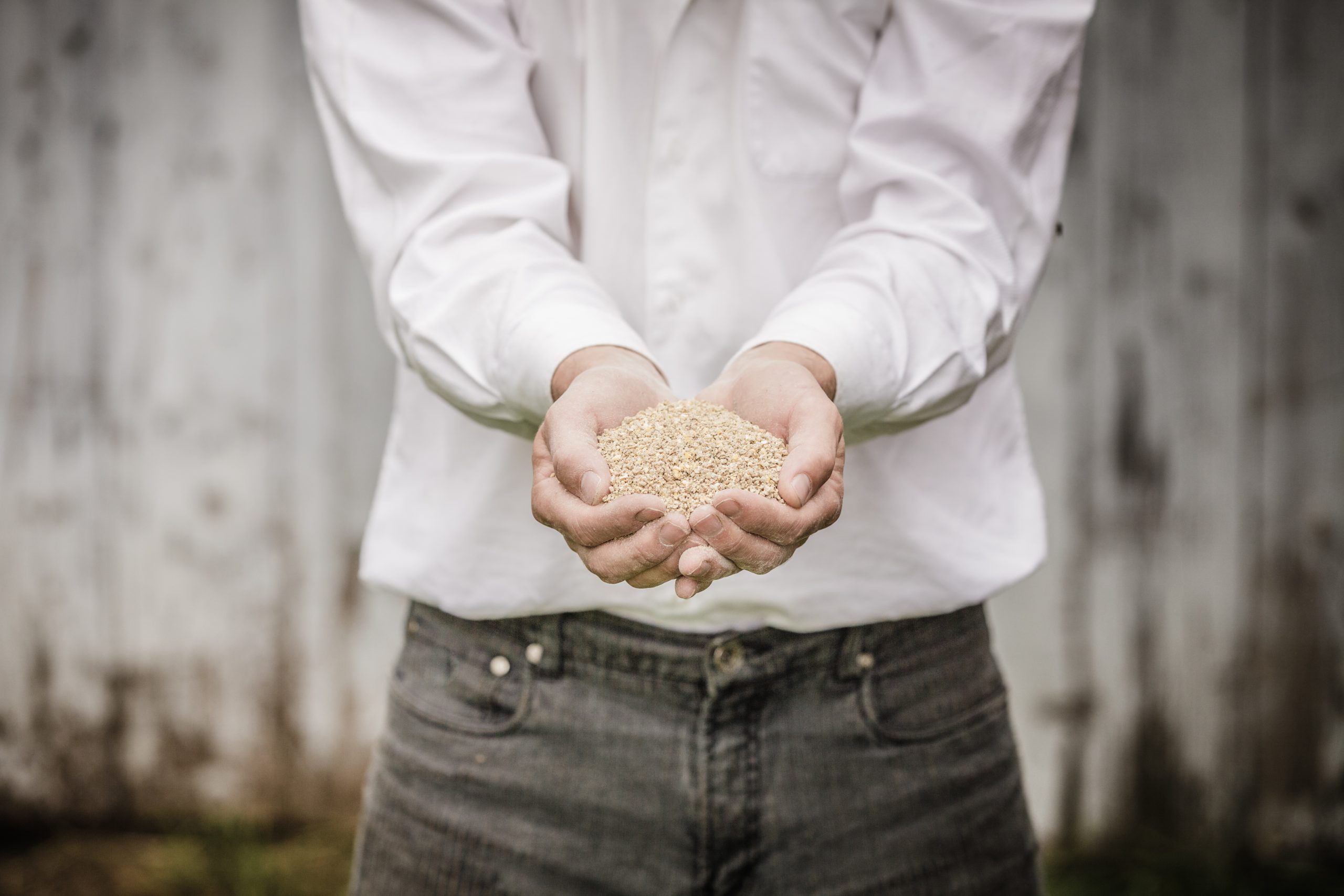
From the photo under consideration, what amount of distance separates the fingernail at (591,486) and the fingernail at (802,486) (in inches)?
6.4

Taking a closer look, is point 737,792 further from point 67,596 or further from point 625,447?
point 67,596

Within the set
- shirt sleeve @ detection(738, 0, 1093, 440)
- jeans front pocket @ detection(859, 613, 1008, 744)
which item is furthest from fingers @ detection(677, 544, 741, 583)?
jeans front pocket @ detection(859, 613, 1008, 744)

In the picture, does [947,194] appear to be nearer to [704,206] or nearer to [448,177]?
[704,206]

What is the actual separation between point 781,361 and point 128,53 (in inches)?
95.1

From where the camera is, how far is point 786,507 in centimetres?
88

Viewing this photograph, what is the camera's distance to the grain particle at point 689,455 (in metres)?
1.02

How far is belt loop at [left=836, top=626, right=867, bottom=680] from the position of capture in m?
1.18

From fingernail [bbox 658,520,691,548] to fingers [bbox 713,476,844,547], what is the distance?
0.04 meters

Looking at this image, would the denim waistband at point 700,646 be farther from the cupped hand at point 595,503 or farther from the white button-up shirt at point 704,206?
the cupped hand at point 595,503

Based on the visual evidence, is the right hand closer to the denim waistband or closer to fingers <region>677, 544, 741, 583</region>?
fingers <region>677, 544, 741, 583</region>

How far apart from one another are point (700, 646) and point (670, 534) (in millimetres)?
323

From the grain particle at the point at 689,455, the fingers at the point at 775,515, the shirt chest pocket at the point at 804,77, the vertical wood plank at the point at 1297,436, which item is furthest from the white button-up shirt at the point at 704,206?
the vertical wood plank at the point at 1297,436

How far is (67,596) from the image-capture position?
284cm

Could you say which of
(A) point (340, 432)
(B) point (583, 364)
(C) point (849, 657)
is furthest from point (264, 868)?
(B) point (583, 364)
